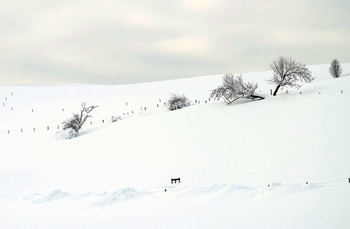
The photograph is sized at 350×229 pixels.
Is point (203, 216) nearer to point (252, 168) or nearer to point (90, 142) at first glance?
point (252, 168)

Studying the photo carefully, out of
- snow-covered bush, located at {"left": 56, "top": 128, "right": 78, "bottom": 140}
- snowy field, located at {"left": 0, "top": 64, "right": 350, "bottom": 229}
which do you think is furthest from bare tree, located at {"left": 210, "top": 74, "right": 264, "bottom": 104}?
snow-covered bush, located at {"left": 56, "top": 128, "right": 78, "bottom": 140}

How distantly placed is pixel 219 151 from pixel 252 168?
4.15 metres

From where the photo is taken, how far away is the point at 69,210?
13969mm

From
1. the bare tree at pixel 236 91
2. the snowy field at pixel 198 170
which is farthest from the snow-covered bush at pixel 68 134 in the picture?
the bare tree at pixel 236 91

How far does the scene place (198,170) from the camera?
21.0m

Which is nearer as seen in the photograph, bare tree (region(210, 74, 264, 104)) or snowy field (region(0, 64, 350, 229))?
snowy field (region(0, 64, 350, 229))

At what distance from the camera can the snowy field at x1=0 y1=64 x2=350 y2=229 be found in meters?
11.8

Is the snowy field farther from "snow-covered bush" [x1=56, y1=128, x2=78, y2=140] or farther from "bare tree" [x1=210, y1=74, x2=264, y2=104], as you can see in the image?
"snow-covered bush" [x1=56, y1=128, x2=78, y2=140]

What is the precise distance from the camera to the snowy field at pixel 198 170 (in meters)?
11.8

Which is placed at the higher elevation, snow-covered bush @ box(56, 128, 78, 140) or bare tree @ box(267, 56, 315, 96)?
bare tree @ box(267, 56, 315, 96)

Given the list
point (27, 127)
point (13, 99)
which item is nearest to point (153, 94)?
point (27, 127)

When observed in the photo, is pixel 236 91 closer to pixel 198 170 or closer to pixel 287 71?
pixel 287 71

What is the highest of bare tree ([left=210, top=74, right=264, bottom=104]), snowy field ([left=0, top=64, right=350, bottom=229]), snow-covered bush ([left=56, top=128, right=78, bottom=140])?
bare tree ([left=210, top=74, right=264, bottom=104])

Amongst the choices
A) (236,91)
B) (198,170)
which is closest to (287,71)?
(236,91)
